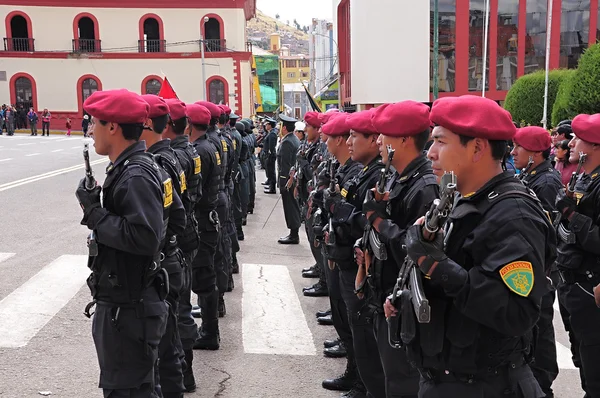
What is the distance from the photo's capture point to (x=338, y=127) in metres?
6.29

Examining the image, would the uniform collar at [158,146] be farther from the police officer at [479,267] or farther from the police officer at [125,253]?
the police officer at [479,267]

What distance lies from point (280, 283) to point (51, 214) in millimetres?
6317

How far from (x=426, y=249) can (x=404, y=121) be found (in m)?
1.65

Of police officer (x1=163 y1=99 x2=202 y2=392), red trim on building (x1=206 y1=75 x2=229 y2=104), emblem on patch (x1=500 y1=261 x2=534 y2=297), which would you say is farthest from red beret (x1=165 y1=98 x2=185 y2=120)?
red trim on building (x1=206 y1=75 x2=229 y2=104)

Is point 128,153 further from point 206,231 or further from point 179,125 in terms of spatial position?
point 206,231

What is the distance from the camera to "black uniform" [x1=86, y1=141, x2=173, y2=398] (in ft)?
12.1

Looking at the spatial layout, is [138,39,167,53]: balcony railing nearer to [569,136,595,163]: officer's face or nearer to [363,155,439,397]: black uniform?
[569,136,595,163]: officer's face

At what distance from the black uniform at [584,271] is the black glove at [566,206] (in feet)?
0.15

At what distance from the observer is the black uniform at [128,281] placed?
369 centimetres

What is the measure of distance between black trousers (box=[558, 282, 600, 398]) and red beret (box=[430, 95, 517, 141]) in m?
2.25

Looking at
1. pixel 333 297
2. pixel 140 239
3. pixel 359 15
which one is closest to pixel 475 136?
pixel 140 239

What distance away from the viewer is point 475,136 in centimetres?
287

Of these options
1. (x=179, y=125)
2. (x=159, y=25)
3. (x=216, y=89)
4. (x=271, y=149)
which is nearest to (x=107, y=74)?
(x=159, y=25)

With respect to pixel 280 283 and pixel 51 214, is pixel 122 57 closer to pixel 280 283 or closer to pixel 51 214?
pixel 51 214
